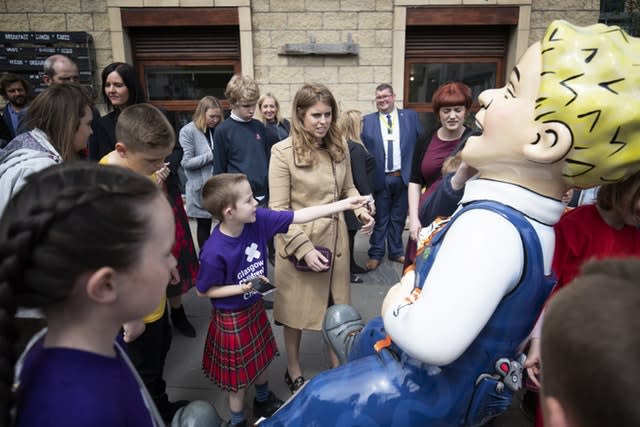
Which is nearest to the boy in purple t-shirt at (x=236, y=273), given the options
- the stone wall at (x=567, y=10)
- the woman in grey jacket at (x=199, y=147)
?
the woman in grey jacket at (x=199, y=147)

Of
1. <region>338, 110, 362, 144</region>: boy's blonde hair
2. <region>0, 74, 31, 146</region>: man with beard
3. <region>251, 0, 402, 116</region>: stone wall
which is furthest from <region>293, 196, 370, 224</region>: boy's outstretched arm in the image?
<region>251, 0, 402, 116</region>: stone wall

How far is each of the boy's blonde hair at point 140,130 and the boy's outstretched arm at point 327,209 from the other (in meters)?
0.70

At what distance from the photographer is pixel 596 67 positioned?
102 cm

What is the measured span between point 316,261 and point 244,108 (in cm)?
191

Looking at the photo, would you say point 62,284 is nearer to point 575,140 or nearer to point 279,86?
point 575,140

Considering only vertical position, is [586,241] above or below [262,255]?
above

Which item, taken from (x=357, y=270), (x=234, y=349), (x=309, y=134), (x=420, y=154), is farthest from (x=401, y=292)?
(x=357, y=270)

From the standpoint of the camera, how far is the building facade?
5.79 metres

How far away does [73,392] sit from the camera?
2.37 feet

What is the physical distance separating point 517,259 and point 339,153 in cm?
139

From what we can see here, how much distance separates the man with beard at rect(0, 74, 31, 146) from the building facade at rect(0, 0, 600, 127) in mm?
1647

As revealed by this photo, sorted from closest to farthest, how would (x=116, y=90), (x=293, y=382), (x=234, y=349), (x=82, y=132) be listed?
(x=82, y=132) < (x=234, y=349) < (x=293, y=382) < (x=116, y=90)

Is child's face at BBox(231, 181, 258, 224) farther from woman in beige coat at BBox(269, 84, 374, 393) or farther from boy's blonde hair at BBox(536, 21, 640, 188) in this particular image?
boy's blonde hair at BBox(536, 21, 640, 188)

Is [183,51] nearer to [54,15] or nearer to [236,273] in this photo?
[54,15]
